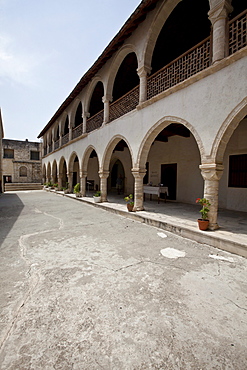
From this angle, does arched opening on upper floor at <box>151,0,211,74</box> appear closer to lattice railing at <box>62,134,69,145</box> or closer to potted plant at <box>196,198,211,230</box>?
potted plant at <box>196,198,211,230</box>

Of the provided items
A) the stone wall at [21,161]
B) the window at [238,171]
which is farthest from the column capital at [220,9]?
the stone wall at [21,161]

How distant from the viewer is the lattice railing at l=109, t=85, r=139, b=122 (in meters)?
7.71

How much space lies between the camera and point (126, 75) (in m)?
9.85

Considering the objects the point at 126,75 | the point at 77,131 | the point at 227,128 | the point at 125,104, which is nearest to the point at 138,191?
the point at 227,128

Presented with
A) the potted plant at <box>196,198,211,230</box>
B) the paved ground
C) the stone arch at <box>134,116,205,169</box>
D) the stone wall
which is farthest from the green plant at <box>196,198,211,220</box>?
the stone wall

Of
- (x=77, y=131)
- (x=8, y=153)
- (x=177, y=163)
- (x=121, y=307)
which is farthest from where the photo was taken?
(x=8, y=153)

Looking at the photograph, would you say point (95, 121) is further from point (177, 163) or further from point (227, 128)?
point (227, 128)

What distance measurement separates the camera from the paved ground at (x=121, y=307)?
5.07 ft

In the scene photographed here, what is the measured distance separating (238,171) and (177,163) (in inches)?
126

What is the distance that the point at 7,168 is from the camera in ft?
90.4

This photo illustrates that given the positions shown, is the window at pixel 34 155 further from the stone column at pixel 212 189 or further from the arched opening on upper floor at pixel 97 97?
the stone column at pixel 212 189

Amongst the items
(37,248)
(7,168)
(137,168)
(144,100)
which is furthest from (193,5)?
(7,168)

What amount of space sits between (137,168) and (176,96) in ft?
9.33

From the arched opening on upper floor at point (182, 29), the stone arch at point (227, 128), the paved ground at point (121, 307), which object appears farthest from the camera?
the arched opening on upper floor at point (182, 29)
